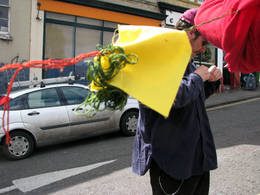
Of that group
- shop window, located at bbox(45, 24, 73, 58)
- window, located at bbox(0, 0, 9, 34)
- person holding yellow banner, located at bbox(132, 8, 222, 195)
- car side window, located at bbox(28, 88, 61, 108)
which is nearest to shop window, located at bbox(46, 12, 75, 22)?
shop window, located at bbox(45, 24, 73, 58)

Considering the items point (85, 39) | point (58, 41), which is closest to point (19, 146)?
point (58, 41)

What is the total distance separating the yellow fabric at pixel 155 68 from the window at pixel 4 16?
1013cm

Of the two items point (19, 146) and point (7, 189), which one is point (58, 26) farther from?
point (7, 189)

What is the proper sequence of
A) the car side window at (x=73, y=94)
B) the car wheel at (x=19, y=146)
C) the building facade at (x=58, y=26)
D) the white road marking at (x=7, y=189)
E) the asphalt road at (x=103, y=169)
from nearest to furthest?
the asphalt road at (x=103, y=169)
the white road marking at (x=7, y=189)
the car wheel at (x=19, y=146)
the car side window at (x=73, y=94)
the building facade at (x=58, y=26)

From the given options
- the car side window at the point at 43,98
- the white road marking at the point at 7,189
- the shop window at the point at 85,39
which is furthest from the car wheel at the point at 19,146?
the shop window at the point at 85,39

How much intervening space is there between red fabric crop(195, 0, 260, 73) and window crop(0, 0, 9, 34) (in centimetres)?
1022

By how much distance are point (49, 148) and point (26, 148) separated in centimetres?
76

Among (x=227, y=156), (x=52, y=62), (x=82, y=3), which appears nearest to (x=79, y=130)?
(x=227, y=156)

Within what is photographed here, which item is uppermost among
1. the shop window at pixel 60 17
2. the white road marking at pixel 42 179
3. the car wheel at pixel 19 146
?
the shop window at pixel 60 17

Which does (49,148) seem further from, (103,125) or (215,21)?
(215,21)

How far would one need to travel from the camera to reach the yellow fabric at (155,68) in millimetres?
1194

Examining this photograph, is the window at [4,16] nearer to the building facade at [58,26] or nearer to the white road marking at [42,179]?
the building facade at [58,26]

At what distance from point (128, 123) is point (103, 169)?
236cm

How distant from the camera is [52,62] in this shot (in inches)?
48.4
